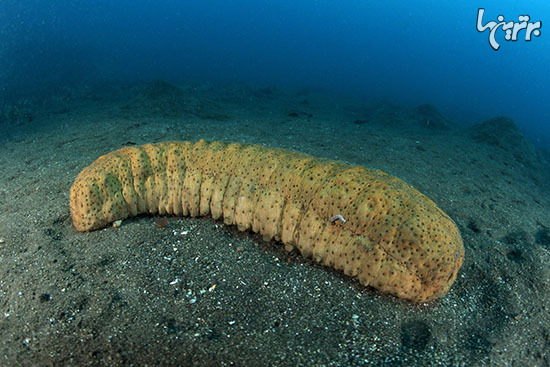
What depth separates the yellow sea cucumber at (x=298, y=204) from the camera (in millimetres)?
2311

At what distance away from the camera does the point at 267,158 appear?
3.02 meters

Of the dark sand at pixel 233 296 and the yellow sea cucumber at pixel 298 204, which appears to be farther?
the yellow sea cucumber at pixel 298 204

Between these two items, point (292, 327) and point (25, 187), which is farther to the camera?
point (25, 187)

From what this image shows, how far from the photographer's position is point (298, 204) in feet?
8.95

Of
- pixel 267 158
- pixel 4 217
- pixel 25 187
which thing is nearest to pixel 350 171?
pixel 267 158

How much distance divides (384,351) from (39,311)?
2418 mm

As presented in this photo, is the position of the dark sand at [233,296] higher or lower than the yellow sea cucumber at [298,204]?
lower

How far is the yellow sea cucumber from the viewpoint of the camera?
2311mm

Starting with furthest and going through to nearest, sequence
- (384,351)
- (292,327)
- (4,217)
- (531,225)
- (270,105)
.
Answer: (270,105) → (531,225) → (4,217) → (292,327) → (384,351)

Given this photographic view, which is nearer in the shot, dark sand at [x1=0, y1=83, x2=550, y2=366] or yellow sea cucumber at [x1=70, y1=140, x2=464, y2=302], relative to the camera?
dark sand at [x1=0, y1=83, x2=550, y2=366]

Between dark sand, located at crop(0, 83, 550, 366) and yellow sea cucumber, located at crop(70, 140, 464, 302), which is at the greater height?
yellow sea cucumber, located at crop(70, 140, 464, 302)

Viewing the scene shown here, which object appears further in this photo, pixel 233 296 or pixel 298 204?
pixel 298 204

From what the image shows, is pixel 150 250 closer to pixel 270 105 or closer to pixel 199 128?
pixel 199 128

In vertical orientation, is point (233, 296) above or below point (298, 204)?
below
